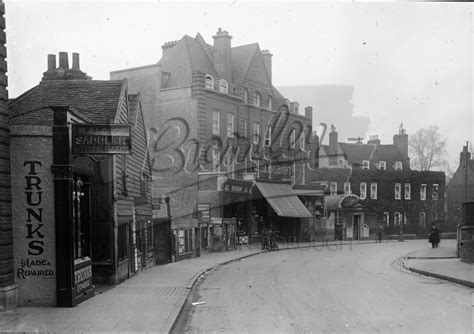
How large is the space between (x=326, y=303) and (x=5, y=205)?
23.5 ft

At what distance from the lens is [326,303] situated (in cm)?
1133

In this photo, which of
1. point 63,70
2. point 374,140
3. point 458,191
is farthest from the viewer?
point 458,191

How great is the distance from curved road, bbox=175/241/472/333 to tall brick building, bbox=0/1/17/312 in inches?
138

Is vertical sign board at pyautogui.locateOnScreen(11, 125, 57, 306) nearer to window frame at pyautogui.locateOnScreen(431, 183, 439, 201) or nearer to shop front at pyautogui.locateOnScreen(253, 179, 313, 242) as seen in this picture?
shop front at pyautogui.locateOnScreen(253, 179, 313, 242)

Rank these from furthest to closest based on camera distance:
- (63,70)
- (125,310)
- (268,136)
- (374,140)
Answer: (374,140), (268,136), (63,70), (125,310)

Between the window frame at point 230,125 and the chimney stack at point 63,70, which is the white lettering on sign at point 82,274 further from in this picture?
the window frame at point 230,125

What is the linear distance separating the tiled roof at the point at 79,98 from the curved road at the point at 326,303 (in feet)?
19.3

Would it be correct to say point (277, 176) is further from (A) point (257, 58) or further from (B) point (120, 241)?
(B) point (120, 241)

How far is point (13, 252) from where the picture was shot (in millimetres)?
10594

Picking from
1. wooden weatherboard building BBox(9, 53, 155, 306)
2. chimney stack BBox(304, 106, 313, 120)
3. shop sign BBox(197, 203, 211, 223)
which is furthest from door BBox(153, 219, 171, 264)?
chimney stack BBox(304, 106, 313, 120)

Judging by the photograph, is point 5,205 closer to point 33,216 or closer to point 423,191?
point 33,216

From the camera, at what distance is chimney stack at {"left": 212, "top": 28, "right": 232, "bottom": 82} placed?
112 ft

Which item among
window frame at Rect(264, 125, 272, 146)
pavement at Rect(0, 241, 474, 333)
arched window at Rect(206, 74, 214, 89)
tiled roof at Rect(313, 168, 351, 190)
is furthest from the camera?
tiled roof at Rect(313, 168, 351, 190)

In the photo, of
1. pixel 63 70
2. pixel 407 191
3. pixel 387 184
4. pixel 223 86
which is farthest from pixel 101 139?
pixel 407 191
